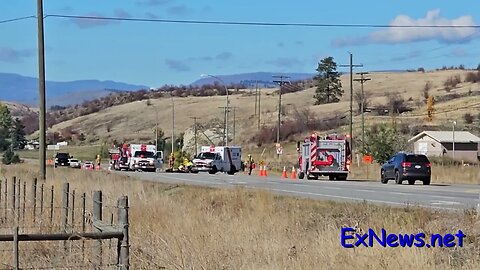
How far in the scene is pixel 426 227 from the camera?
14.5 metres

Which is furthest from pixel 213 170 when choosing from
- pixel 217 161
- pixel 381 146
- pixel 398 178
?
pixel 398 178

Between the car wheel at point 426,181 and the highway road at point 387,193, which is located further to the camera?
the car wheel at point 426,181

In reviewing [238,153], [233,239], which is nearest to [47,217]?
[233,239]

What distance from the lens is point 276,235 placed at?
1448 cm

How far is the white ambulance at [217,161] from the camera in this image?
71062 mm

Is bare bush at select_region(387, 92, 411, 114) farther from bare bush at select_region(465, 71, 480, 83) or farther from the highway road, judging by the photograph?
the highway road

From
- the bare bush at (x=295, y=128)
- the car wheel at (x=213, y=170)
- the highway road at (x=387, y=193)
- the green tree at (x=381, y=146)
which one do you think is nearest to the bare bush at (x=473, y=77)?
the bare bush at (x=295, y=128)

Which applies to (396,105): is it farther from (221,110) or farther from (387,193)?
(387,193)

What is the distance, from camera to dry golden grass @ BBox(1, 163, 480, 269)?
11375 millimetres

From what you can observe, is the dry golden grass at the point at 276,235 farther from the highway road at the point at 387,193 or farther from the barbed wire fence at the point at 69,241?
the highway road at the point at 387,193

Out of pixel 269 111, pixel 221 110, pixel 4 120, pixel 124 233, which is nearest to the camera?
pixel 124 233

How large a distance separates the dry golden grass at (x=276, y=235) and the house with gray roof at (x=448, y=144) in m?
81.0

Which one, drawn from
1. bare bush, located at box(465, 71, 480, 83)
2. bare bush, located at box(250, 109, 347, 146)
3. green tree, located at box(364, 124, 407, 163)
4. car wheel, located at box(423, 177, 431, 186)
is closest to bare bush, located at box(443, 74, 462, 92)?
bare bush, located at box(465, 71, 480, 83)

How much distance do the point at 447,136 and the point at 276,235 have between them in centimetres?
8940
